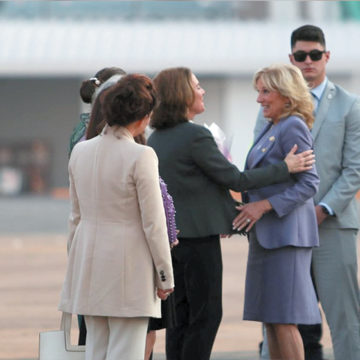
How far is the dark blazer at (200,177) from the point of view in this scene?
5.62m

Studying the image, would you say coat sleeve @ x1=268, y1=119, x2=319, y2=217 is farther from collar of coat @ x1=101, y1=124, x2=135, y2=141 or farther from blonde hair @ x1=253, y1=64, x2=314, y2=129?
collar of coat @ x1=101, y1=124, x2=135, y2=141

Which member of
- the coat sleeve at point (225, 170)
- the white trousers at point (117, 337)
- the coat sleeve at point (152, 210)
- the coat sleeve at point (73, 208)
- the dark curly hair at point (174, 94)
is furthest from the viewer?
the dark curly hair at point (174, 94)

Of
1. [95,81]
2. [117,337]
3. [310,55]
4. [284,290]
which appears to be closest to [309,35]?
[310,55]

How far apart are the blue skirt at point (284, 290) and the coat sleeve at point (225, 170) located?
0.43 meters

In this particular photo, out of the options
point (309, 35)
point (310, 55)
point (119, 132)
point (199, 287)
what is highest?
point (309, 35)

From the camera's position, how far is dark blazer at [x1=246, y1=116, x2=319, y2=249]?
575 centimetres

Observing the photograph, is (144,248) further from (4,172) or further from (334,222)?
(4,172)

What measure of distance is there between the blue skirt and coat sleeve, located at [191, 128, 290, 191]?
428mm

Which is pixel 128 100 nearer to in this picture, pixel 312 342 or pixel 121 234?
pixel 121 234

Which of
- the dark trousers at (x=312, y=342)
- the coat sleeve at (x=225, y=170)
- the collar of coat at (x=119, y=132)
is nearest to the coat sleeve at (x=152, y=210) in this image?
the collar of coat at (x=119, y=132)

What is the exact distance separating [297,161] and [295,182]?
16 centimetres

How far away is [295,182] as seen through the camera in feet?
19.0

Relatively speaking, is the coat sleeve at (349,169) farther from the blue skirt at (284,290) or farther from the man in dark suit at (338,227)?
the blue skirt at (284,290)

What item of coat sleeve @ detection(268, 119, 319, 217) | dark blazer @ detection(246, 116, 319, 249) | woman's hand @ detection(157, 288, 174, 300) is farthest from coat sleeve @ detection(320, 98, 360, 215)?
woman's hand @ detection(157, 288, 174, 300)
